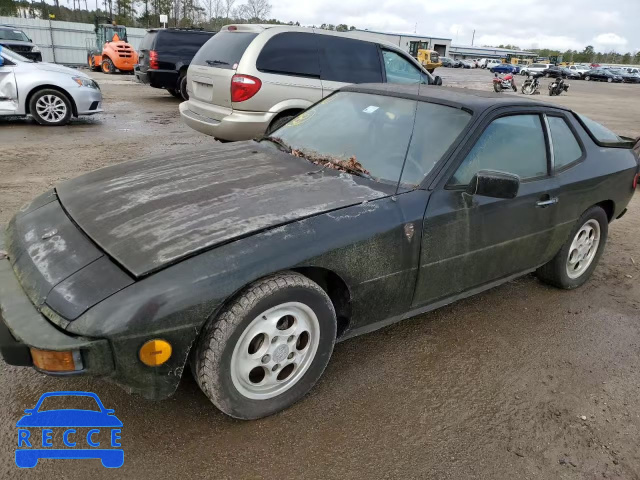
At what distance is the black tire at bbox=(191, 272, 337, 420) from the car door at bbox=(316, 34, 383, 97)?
5080 millimetres

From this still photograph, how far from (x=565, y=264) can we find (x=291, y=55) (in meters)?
4.53

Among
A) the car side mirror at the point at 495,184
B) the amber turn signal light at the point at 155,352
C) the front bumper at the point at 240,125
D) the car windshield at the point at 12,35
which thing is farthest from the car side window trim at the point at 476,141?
the car windshield at the point at 12,35

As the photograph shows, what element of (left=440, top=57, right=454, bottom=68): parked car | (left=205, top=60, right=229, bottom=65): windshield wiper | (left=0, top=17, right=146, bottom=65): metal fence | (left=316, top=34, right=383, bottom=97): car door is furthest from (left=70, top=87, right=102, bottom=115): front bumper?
(left=440, top=57, right=454, bottom=68): parked car

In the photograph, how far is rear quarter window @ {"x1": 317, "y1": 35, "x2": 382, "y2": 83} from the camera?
23.0 ft

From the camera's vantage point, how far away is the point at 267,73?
21.2 ft

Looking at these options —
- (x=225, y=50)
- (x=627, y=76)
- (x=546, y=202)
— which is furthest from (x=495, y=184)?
(x=627, y=76)

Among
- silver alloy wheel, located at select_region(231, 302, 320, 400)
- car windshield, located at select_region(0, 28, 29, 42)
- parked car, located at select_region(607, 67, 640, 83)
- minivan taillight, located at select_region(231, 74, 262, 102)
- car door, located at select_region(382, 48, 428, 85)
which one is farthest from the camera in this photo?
parked car, located at select_region(607, 67, 640, 83)

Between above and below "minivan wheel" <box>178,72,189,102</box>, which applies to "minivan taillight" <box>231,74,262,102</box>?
above

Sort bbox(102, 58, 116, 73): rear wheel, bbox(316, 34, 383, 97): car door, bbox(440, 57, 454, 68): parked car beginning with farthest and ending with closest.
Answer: bbox(440, 57, 454, 68): parked car, bbox(102, 58, 116, 73): rear wheel, bbox(316, 34, 383, 97): car door

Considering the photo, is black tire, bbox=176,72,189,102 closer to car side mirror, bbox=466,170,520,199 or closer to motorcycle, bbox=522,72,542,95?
car side mirror, bbox=466,170,520,199

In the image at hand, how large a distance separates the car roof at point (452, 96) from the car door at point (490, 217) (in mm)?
85

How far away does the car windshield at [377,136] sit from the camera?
2.94 metres

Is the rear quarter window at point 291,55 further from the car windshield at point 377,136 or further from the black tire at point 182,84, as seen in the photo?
the black tire at point 182,84

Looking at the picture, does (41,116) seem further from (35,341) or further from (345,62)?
(35,341)
